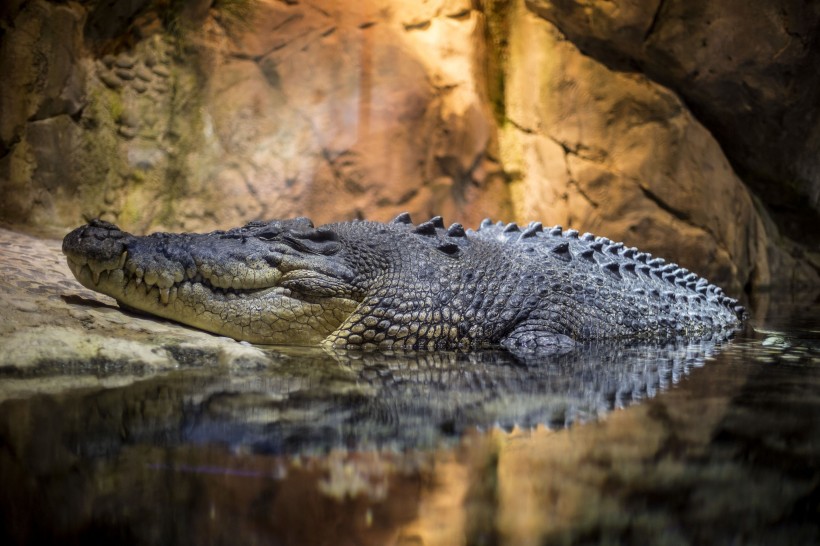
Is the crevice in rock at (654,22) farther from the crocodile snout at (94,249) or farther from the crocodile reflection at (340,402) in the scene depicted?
the crocodile snout at (94,249)

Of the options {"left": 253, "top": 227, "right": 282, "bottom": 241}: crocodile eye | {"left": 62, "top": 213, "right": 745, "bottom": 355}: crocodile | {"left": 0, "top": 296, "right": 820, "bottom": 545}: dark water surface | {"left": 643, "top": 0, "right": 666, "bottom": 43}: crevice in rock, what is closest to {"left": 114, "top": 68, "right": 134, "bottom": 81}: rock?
{"left": 62, "top": 213, "right": 745, "bottom": 355}: crocodile

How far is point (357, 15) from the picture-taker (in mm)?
6484

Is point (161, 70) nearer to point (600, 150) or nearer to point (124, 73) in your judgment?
point (124, 73)

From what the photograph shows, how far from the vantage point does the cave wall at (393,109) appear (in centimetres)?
621

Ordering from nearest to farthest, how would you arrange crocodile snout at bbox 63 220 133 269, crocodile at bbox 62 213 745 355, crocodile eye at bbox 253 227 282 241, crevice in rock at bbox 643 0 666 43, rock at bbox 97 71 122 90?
crocodile snout at bbox 63 220 133 269 < crocodile at bbox 62 213 745 355 < crocodile eye at bbox 253 227 282 241 < rock at bbox 97 71 122 90 < crevice in rock at bbox 643 0 666 43

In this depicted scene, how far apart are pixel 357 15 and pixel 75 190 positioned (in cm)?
298

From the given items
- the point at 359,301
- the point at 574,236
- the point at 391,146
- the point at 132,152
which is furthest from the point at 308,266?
the point at 132,152

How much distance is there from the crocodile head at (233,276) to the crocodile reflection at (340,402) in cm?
40

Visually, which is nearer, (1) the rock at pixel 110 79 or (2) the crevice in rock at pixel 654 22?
(1) the rock at pixel 110 79

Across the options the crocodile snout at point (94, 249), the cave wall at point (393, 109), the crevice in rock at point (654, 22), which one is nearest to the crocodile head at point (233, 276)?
the crocodile snout at point (94, 249)

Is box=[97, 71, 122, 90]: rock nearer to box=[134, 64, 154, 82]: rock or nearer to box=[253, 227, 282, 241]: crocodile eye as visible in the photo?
box=[134, 64, 154, 82]: rock

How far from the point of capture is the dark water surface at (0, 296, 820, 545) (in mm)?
1209

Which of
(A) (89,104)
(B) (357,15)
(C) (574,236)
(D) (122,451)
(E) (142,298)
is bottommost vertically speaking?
(D) (122,451)

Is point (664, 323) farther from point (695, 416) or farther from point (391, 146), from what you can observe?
point (391, 146)
